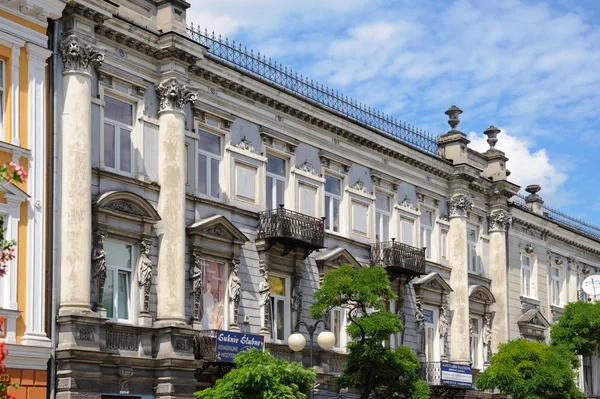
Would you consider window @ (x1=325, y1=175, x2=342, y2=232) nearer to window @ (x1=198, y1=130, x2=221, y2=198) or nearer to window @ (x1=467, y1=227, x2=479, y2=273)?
window @ (x1=198, y1=130, x2=221, y2=198)

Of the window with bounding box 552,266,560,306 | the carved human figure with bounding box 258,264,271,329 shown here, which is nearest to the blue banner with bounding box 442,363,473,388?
the carved human figure with bounding box 258,264,271,329

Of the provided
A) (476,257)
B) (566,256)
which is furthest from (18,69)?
(566,256)

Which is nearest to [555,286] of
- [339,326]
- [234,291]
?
[339,326]

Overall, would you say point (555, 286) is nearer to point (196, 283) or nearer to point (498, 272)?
point (498, 272)

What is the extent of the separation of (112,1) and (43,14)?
2.87 metres

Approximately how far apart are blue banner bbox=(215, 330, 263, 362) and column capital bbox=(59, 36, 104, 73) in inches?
312

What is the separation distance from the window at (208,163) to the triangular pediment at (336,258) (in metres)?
5.03

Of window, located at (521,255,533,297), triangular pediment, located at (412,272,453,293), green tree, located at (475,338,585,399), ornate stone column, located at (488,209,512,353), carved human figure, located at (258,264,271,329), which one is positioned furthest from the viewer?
window, located at (521,255,533,297)

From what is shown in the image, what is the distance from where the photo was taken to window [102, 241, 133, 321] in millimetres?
27906

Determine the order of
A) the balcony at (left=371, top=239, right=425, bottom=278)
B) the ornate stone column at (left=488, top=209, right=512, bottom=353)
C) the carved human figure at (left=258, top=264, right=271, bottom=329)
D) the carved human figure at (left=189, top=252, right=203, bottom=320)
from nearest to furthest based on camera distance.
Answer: the carved human figure at (left=189, top=252, right=203, bottom=320) < the carved human figure at (left=258, top=264, right=271, bottom=329) < the balcony at (left=371, top=239, right=425, bottom=278) < the ornate stone column at (left=488, top=209, right=512, bottom=353)

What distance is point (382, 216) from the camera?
130 ft

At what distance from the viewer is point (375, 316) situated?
1188 inches

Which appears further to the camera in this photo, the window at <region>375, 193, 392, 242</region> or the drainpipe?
the window at <region>375, 193, 392, 242</region>

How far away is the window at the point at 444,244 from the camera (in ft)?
140
